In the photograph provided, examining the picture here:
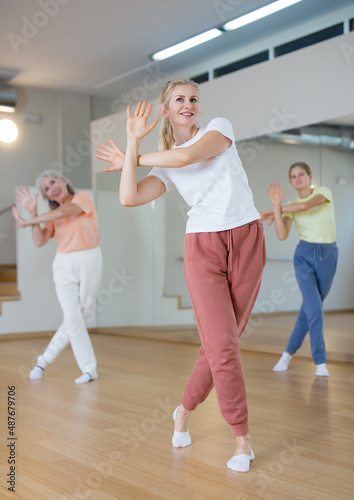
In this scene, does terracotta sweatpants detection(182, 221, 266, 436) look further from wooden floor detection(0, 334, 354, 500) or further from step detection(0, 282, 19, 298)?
step detection(0, 282, 19, 298)

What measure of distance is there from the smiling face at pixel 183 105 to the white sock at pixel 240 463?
47.4 inches

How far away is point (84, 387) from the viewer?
374cm

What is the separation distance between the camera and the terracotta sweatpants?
2057 mm

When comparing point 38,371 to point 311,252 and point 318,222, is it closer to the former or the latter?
point 311,252

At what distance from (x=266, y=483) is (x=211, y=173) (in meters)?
1.05

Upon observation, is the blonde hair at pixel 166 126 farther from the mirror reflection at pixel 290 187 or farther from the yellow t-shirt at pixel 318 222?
the mirror reflection at pixel 290 187

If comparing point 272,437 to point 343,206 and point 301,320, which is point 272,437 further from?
point 343,206

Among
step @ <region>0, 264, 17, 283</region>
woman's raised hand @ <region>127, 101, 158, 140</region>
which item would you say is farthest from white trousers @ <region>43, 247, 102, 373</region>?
step @ <region>0, 264, 17, 283</region>

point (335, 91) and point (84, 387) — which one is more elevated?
point (335, 91)

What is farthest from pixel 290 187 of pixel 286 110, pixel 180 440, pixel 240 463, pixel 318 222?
pixel 240 463

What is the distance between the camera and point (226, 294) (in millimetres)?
2113

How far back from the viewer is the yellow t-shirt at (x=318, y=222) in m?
4.10

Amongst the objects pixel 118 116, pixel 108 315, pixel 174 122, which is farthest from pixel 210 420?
pixel 118 116

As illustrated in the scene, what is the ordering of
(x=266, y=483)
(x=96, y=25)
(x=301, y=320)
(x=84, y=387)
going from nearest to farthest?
(x=266, y=483) → (x=84, y=387) → (x=301, y=320) → (x=96, y=25)
